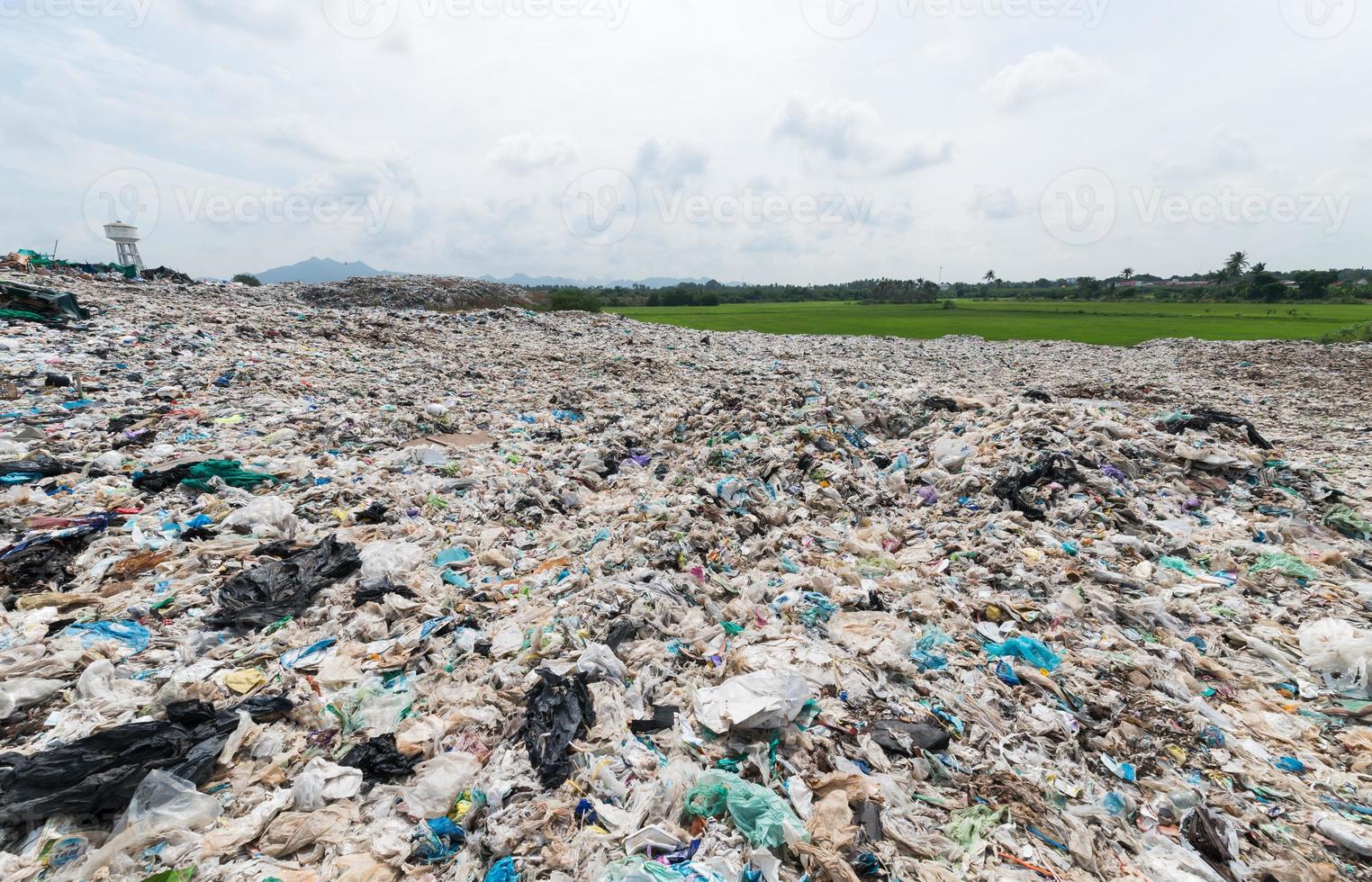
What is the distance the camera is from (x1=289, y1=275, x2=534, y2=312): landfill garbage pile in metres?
31.7

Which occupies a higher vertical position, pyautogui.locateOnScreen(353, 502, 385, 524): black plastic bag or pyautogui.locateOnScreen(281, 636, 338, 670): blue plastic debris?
pyautogui.locateOnScreen(353, 502, 385, 524): black plastic bag

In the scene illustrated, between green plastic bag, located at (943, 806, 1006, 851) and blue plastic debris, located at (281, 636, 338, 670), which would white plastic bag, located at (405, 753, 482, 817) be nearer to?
blue plastic debris, located at (281, 636, 338, 670)

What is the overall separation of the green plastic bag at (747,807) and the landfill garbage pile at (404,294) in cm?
3211

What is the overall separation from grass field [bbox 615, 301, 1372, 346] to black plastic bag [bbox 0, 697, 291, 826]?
106 feet

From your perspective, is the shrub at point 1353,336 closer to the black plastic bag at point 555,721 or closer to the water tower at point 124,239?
the black plastic bag at point 555,721

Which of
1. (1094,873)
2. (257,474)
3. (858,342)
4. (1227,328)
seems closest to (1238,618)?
(1094,873)

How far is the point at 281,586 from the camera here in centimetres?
416

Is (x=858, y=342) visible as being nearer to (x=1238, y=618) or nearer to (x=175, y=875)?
(x=1238, y=618)

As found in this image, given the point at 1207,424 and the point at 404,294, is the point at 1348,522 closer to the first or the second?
the point at 1207,424

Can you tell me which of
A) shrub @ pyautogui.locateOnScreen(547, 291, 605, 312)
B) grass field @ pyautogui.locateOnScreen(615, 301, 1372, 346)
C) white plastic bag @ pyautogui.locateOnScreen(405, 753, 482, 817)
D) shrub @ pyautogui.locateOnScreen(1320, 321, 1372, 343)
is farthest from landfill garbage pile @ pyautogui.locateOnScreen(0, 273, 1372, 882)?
shrub @ pyautogui.locateOnScreen(547, 291, 605, 312)

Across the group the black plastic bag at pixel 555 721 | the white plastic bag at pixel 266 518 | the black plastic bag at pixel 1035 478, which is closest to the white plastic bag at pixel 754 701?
the black plastic bag at pixel 555 721

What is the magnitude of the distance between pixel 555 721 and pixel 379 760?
2.89 feet

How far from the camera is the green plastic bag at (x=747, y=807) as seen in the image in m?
2.26

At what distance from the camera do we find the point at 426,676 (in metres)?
3.44
